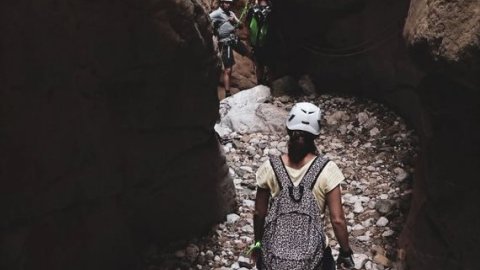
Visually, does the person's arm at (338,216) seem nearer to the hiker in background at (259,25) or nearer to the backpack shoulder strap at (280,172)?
the backpack shoulder strap at (280,172)

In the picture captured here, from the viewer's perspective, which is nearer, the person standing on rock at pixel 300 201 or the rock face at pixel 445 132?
the rock face at pixel 445 132

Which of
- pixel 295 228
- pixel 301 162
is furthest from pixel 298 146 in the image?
pixel 295 228

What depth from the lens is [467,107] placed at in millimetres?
3881

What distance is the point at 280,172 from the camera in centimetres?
361

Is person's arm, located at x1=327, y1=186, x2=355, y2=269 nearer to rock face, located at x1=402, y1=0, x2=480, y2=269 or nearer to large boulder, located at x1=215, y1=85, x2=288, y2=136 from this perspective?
rock face, located at x1=402, y1=0, x2=480, y2=269

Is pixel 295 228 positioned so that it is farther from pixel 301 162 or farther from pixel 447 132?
pixel 447 132

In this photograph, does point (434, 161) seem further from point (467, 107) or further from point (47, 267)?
point (47, 267)

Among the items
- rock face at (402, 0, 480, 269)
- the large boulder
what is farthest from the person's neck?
the large boulder

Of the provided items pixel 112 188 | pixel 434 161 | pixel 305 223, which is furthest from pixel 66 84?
pixel 434 161

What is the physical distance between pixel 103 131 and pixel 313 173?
2.14 metres

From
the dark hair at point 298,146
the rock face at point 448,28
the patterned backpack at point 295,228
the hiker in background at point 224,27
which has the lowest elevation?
the patterned backpack at point 295,228

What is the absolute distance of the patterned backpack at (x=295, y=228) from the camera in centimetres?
345

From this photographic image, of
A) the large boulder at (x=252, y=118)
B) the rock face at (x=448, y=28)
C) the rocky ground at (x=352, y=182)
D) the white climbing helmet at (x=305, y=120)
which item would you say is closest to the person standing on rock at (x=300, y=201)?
the white climbing helmet at (x=305, y=120)

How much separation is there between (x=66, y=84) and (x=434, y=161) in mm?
2969
